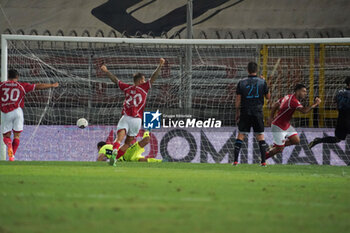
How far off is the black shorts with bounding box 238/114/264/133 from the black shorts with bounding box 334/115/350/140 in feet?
7.38

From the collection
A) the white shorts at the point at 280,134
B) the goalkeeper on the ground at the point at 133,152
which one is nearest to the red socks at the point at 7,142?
the goalkeeper on the ground at the point at 133,152

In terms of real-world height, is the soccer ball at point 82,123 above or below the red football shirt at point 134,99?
below

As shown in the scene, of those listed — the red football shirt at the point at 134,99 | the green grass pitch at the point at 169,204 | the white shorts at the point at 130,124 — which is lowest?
the green grass pitch at the point at 169,204

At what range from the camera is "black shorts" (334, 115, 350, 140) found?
14.1 m

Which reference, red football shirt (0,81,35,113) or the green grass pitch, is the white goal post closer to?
red football shirt (0,81,35,113)

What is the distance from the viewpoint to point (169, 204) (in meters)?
5.97

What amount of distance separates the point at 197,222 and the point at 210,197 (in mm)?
1571

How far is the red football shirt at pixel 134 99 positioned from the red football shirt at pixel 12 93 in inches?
85.5

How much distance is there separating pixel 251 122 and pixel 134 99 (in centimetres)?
207

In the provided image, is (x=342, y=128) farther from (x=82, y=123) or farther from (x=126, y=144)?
(x=82, y=123)

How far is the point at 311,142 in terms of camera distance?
1455 centimetres

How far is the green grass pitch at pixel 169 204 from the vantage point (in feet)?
15.9

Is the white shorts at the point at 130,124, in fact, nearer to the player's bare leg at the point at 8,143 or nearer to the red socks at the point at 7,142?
the player's bare leg at the point at 8,143

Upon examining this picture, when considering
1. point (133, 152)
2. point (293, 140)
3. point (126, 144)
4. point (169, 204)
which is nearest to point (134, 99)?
point (126, 144)
